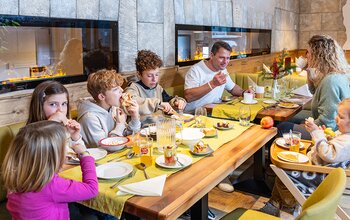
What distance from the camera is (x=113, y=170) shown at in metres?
1.67

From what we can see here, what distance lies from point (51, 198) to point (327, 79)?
2289 mm

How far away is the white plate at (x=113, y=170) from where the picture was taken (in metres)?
1.59

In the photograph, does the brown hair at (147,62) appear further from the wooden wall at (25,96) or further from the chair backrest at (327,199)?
the chair backrest at (327,199)

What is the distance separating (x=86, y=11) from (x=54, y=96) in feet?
4.06

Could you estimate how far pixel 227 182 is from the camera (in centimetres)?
311

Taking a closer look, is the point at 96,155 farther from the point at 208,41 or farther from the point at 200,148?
the point at 208,41

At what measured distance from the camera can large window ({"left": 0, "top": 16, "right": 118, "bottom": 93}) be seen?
2459mm

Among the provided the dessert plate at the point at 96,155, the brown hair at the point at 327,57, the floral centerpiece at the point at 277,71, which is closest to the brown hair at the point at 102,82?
the dessert plate at the point at 96,155

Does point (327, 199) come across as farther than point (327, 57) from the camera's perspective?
No

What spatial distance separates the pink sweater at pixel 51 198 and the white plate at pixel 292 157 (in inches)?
42.8

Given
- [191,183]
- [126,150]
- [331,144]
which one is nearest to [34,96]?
[126,150]

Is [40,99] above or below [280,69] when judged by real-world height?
below

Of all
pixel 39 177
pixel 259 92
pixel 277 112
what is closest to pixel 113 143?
pixel 39 177

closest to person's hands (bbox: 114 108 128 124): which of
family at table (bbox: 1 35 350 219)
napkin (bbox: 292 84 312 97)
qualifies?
family at table (bbox: 1 35 350 219)
